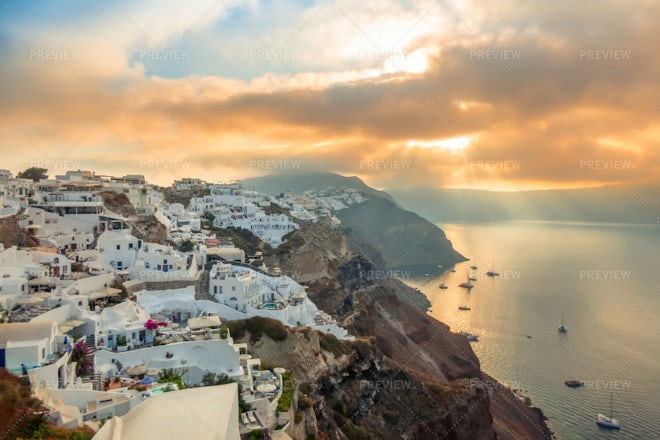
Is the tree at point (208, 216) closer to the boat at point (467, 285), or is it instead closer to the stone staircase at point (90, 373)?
the stone staircase at point (90, 373)

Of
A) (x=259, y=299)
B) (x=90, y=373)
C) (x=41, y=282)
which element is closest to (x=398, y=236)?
(x=259, y=299)

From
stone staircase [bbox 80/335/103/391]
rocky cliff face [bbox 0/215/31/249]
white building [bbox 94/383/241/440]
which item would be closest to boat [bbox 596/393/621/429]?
white building [bbox 94/383/241/440]

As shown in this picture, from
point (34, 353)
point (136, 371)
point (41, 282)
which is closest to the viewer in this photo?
point (34, 353)

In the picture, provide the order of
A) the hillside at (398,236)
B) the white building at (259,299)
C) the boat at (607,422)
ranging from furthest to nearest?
the hillside at (398,236), the boat at (607,422), the white building at (259,299)

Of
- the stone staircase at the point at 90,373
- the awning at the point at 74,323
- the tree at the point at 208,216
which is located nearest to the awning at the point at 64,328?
the awning at the point at 74,323

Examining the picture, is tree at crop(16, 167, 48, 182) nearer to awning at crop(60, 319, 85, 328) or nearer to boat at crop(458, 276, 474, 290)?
awning at crop(60, 319, 85, 328)

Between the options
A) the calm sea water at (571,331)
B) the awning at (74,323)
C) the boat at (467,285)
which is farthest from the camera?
the boat at (467,285)

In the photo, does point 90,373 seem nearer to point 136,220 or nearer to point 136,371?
point 136,371

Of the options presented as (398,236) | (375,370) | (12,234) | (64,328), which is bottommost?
(375,370)
